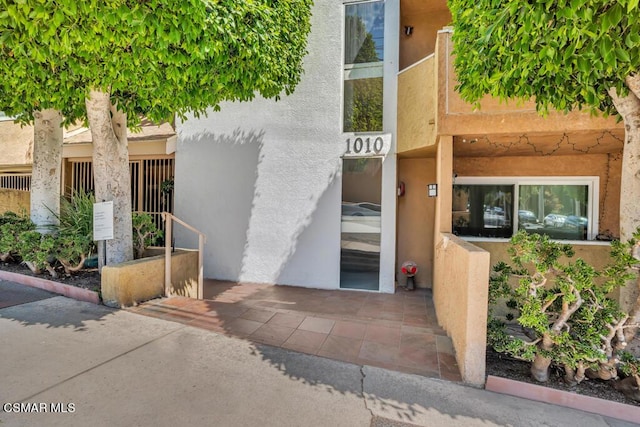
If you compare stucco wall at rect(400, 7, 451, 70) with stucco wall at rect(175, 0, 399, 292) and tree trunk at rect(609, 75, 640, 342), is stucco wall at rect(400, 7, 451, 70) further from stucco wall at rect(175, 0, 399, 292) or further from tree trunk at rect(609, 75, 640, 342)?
tree trunk at rect(609, 75, 640, 342)

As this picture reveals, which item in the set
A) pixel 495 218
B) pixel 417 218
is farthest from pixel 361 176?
pixel 495 218

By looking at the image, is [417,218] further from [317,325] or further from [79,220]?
[79,220]

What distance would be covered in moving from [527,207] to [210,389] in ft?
24.0

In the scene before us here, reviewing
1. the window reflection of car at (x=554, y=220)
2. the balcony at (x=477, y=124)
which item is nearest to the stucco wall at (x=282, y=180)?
the balcony at (x=477, y=124)

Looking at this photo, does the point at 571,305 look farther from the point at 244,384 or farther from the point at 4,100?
the point at 4,100

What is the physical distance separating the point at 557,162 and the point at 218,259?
26.6ft

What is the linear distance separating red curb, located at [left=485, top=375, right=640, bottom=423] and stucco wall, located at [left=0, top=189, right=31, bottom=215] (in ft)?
39.7

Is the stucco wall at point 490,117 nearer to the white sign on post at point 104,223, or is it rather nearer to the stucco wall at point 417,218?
the stucco wall at point 417,218

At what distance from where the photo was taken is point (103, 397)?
2773 millimetres

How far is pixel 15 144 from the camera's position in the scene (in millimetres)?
10578

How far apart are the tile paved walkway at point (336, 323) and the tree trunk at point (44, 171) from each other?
10.5 feet

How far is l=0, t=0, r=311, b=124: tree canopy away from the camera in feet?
11.2

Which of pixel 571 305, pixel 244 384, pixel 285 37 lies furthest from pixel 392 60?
pixel 244 384

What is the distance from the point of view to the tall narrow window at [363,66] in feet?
23.9
